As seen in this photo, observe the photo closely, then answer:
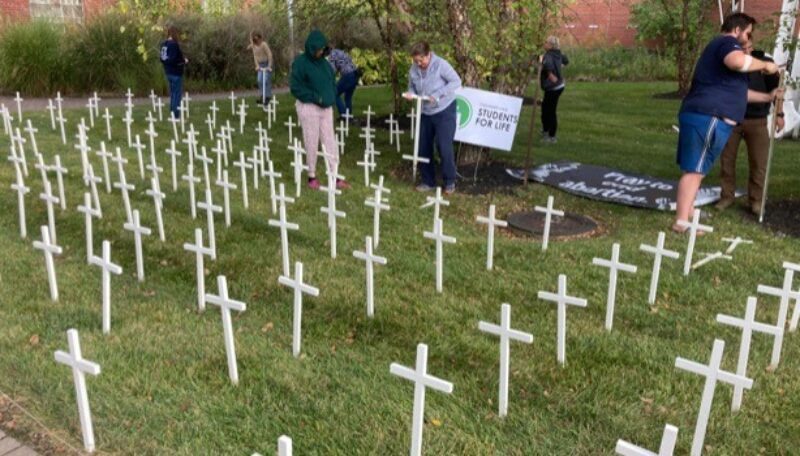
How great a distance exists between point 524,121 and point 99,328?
10.5 m

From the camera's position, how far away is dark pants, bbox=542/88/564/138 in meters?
10.6

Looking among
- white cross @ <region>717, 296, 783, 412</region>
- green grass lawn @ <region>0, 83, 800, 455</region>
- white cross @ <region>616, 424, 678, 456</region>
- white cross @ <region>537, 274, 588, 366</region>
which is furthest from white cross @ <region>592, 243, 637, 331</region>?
white cross @ <region>616, 424, 678, 456</region>

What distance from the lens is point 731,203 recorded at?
6898mm

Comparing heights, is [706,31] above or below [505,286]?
above

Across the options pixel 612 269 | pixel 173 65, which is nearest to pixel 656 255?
pixel 612 269

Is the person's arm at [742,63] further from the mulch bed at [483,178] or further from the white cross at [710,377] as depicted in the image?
the white cross at [710,377]

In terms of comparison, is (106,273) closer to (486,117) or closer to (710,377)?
(710,377)

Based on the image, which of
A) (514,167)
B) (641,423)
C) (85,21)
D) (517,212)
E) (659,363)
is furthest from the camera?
(85,21)

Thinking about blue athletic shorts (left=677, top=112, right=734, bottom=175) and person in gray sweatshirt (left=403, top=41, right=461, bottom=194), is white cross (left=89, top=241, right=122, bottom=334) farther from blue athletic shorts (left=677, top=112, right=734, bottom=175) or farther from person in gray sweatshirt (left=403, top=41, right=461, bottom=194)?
blue athletic shorts (left=677, top=112, right=734, bottom=175)

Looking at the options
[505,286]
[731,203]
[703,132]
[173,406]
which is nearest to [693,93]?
[703,132]

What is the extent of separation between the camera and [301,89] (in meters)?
7.32

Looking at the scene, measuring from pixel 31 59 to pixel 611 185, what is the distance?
13.4 m

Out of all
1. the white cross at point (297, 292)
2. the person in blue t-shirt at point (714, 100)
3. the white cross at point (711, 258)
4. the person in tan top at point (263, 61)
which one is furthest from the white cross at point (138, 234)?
the person in tan top at point (263, 61)

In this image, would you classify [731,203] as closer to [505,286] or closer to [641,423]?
→ [505,286]
